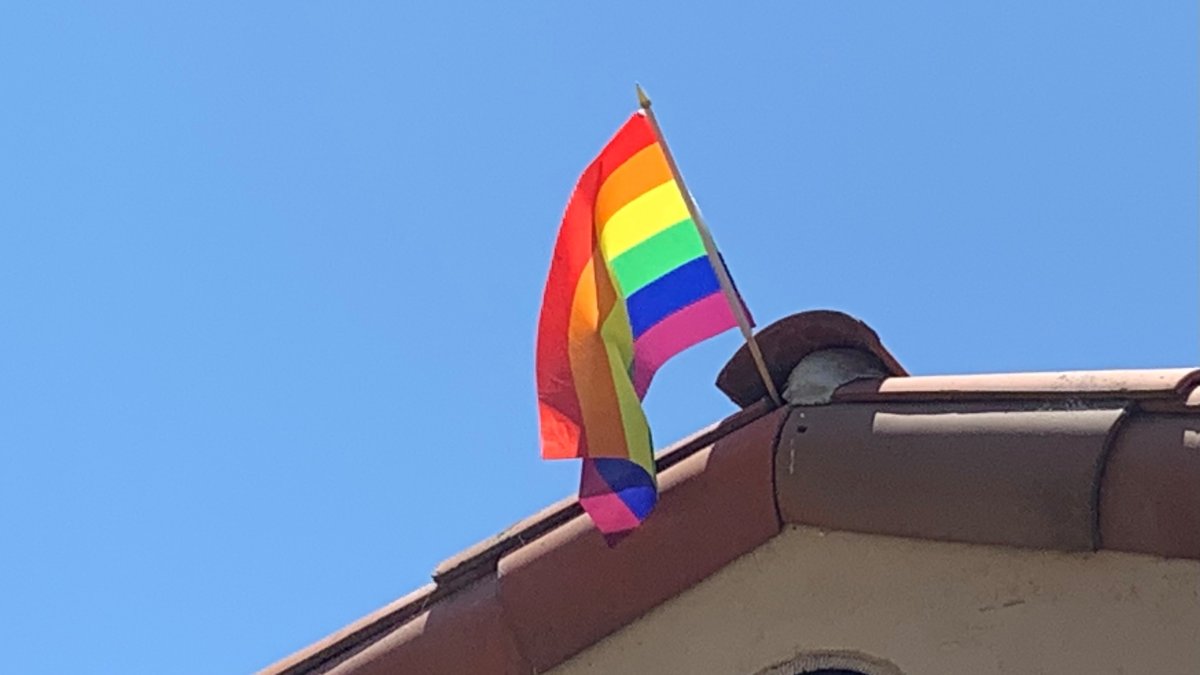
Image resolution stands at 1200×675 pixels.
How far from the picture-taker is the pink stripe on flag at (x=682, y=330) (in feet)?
14.2

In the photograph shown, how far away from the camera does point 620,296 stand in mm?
4312

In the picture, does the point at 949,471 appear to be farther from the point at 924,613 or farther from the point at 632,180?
the point at 632,180

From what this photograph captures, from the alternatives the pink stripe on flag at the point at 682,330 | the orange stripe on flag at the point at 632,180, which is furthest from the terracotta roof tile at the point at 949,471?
the orange stripe on flag at the point at 632,180

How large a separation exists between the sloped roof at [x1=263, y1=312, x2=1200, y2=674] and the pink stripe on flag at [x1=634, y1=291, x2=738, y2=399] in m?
0.13

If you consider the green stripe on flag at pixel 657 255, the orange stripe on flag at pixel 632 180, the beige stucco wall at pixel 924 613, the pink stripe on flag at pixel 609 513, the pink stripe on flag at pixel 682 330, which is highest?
the orange stripe on flag at pixel 632 180

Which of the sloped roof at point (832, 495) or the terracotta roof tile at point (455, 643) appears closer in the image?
the sloped roof at point (832, 495)

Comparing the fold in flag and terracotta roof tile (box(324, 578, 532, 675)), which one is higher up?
the fold in flag

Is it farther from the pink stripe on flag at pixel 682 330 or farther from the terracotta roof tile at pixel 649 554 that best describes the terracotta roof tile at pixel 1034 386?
the pink stripe on flag at pixel 682 330

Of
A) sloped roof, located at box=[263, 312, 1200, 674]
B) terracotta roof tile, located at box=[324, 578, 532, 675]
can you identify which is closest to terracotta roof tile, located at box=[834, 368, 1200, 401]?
sloped roof, located at box=[263, 312, 1200, 674]

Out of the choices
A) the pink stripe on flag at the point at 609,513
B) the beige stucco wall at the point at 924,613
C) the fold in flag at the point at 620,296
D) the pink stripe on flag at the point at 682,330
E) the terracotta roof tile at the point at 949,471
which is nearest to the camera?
the beige stucco wall at the point at 924,613

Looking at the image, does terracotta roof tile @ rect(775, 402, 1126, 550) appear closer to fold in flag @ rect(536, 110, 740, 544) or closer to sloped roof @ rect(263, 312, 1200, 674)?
sloped roof @ rect(263, 312, 1200, 674)

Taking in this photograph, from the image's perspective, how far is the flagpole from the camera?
4.20 m

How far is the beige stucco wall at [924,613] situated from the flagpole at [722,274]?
1.50 feet

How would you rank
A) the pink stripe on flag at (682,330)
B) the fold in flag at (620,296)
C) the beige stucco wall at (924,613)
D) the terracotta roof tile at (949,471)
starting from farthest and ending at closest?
the pink stripe on flag at (682,330) < the fold in flag at (620,296) < the terracotta roof tile at (949,471) < the beige stucco wall at (924,613)
